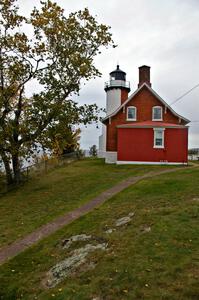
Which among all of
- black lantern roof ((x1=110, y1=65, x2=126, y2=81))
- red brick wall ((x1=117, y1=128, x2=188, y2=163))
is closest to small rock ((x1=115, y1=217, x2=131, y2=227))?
red brick wall ((x1=117, y1=128, x2=188, y2=163))

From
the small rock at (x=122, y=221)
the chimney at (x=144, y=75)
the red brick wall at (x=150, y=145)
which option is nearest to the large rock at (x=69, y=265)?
the small rock at (x=122, y=221)

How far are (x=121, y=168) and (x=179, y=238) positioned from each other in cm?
1924

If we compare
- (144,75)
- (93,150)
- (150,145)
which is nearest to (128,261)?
(150,145)

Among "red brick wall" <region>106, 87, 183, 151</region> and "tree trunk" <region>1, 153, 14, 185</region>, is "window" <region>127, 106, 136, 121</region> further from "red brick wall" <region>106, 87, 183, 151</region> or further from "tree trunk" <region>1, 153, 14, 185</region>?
"tree trunk" <region>1, 153, 14, 185</region>

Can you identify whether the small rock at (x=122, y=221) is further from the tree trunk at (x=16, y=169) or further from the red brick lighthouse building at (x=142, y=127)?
the red brick lighthouse building at (x=142, y=127)

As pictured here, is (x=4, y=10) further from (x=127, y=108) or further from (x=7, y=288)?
(x=7, y=288)

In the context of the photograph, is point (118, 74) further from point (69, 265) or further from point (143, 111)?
point (69, 265)

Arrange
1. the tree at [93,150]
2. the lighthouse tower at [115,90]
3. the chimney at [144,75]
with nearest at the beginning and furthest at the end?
the chimney at [144,75] → the lighthouse tower at [115,90] → the tree at [93,150]

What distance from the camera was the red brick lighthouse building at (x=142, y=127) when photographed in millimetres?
29781

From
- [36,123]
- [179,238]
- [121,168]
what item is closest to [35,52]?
[36,123]

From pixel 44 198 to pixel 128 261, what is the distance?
11563 mm

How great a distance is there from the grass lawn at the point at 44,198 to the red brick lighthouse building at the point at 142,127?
338 centimetres

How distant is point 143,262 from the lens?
7.42 m

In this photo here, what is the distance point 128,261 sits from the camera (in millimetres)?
7609
